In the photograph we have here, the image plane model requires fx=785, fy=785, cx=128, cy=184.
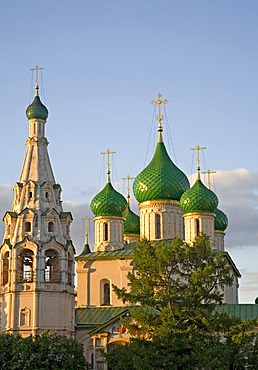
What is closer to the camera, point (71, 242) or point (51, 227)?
point (51, 227)

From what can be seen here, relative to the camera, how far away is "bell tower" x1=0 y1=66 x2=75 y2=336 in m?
32.3

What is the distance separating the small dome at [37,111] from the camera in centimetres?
3441

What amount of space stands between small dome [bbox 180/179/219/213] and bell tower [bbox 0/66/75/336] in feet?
23.4

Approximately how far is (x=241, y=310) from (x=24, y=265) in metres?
10.1

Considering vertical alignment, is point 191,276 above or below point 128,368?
above

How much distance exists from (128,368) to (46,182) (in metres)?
10.5

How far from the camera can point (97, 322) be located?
118 ft

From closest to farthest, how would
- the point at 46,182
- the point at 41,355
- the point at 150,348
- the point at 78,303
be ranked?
the point at 150,348 < the point at 41,355 < the point at 46,182 < the point at 78,303

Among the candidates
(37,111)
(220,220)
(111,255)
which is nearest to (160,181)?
(111,255)

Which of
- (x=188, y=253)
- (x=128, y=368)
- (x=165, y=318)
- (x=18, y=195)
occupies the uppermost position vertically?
(x=18, y=195)

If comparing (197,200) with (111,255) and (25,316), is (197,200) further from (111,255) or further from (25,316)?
(25,316)

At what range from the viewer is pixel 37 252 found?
106 feet

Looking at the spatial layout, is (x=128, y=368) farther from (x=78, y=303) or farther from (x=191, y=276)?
(x=78, y=303)

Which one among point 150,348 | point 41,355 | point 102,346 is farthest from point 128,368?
point 102,346
